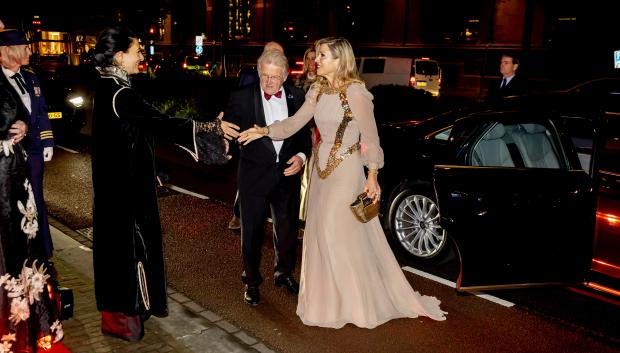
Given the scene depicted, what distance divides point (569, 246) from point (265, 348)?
90.4 inches

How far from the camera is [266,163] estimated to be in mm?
4777

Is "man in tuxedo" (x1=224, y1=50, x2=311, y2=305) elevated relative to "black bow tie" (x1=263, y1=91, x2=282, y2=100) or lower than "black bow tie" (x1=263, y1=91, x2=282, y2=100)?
lower

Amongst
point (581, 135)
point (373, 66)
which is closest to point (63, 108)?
point (581, 135)

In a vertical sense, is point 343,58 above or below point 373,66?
above

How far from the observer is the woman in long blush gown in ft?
14.0

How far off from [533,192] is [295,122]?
179 cm

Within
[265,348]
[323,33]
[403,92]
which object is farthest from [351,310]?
[323,33]

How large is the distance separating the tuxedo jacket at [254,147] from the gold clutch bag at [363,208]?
80cm

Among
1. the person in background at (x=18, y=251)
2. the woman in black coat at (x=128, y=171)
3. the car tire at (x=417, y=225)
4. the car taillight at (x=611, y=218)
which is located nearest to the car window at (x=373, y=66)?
the car tire at (x=417, y=225)

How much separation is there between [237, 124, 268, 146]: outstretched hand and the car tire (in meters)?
2.21

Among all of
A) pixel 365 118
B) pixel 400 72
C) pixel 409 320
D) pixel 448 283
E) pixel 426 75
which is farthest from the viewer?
pixel 426 75

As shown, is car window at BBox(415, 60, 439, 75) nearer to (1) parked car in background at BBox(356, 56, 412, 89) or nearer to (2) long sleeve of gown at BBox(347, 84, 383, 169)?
(1) parked car in background at BBox(356, 56, 412, 89)

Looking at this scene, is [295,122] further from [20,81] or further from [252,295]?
[20,81]

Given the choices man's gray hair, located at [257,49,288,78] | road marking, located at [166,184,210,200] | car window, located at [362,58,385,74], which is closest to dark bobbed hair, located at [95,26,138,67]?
man's gray hair, located at [257,49,288,78]
